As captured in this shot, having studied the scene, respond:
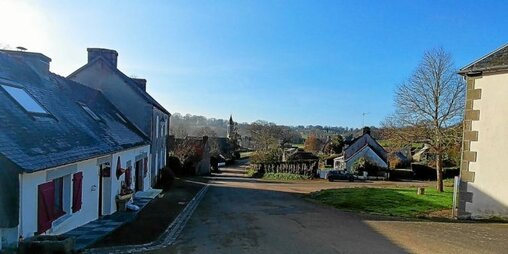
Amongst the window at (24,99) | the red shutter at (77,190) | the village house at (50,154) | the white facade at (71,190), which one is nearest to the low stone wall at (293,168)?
the white facade at (71,190)

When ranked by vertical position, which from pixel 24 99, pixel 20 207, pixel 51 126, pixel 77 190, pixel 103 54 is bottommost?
pixel 77 190

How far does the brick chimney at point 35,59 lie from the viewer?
47.2ft

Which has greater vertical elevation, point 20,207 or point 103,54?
point 103,54

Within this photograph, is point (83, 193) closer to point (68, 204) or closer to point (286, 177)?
point (68, 204)

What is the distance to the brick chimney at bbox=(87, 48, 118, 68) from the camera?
23219mm

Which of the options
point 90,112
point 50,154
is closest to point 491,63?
point 50,154

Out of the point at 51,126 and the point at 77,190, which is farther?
the point at 77,190

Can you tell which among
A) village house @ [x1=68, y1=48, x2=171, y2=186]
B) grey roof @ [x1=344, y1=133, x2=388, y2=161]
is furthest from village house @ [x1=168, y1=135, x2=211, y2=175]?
grey roof @ [x1=344, y1=133, x2=388, y2=161]

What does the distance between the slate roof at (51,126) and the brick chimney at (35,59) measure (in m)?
0.29

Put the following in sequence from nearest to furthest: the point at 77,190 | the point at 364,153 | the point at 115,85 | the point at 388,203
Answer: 1. the point at 77,190
2. the point at 388,203
3. the point at 115,85
4. the point at 364,153

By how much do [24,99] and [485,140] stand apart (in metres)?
13.9

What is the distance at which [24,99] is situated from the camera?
36.6 feet

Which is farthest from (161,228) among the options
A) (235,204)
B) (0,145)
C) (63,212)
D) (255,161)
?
(255,161)

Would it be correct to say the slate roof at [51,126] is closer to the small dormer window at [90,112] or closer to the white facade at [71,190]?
the small dormer window at [90,112]
